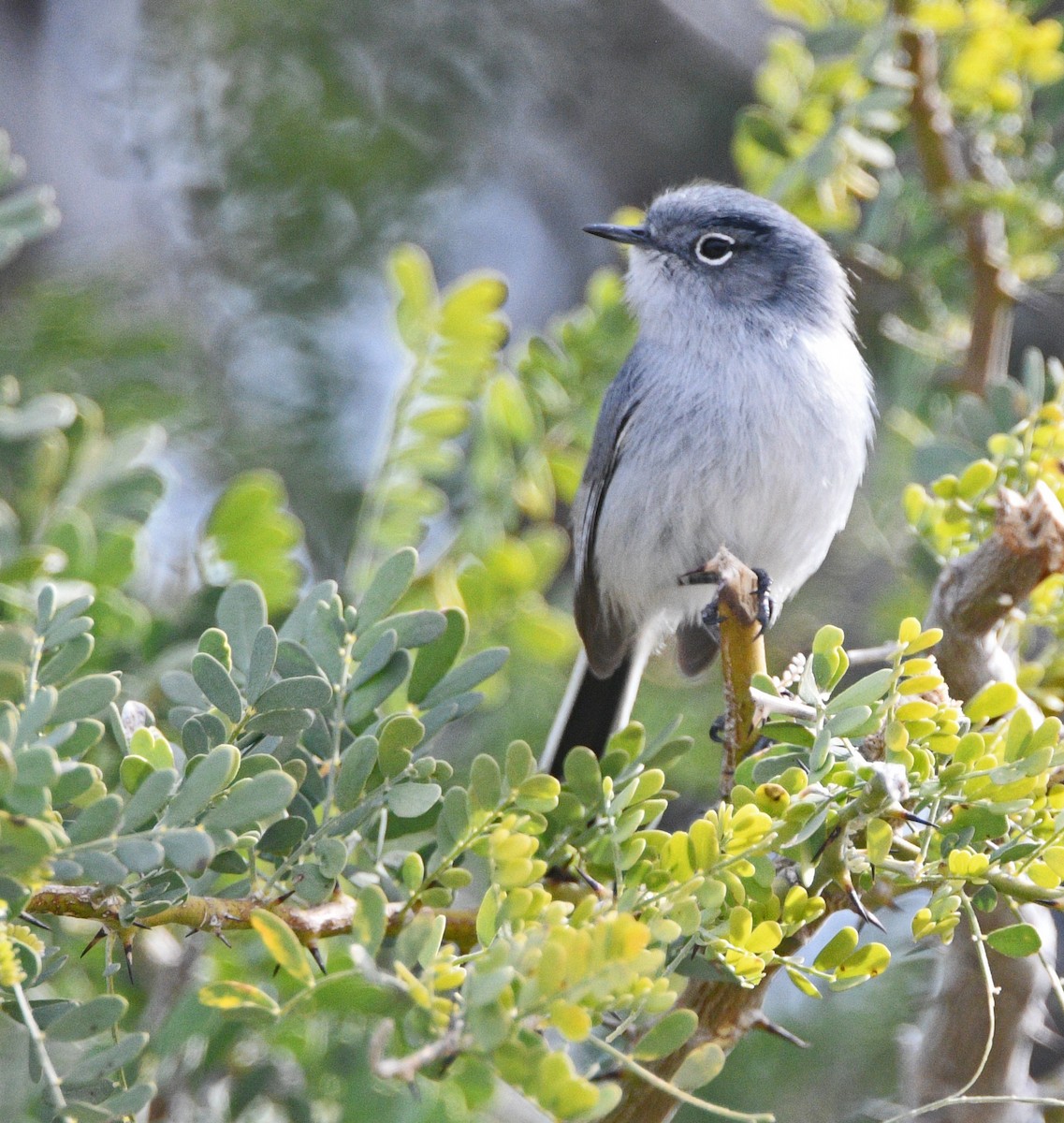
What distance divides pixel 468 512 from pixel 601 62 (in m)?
2.61

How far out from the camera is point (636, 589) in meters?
3.09

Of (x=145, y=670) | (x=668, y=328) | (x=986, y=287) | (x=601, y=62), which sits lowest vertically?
(x=145, y=670)

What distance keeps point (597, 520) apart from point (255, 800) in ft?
6.10

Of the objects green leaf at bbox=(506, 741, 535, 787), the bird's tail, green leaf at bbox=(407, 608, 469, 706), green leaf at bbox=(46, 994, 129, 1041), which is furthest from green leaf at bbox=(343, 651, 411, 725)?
the bird's tail

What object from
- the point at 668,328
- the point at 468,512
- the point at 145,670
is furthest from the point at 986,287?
the point at 145,670

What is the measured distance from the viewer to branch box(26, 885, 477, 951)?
56.6 inches

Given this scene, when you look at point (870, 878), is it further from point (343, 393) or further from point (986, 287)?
→ point (343, 393)

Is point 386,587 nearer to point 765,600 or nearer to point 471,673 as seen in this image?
point 471,673

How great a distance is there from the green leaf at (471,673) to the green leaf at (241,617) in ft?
0.87

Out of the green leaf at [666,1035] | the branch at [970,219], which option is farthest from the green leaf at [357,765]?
the branch at [970,219]

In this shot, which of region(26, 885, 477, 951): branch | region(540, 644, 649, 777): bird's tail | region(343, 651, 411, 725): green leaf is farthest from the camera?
region(540, 644, 649, 777): bird's tail

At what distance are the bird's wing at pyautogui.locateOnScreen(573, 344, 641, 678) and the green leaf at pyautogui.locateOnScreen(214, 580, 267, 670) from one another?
1.49m

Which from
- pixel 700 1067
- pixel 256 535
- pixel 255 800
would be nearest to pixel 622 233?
pixel 256 535

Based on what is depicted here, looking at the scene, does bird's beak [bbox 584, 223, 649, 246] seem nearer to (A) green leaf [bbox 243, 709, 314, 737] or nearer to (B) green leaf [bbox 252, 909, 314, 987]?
(A) green leaf [bbox 243, 709, 314, 737]
